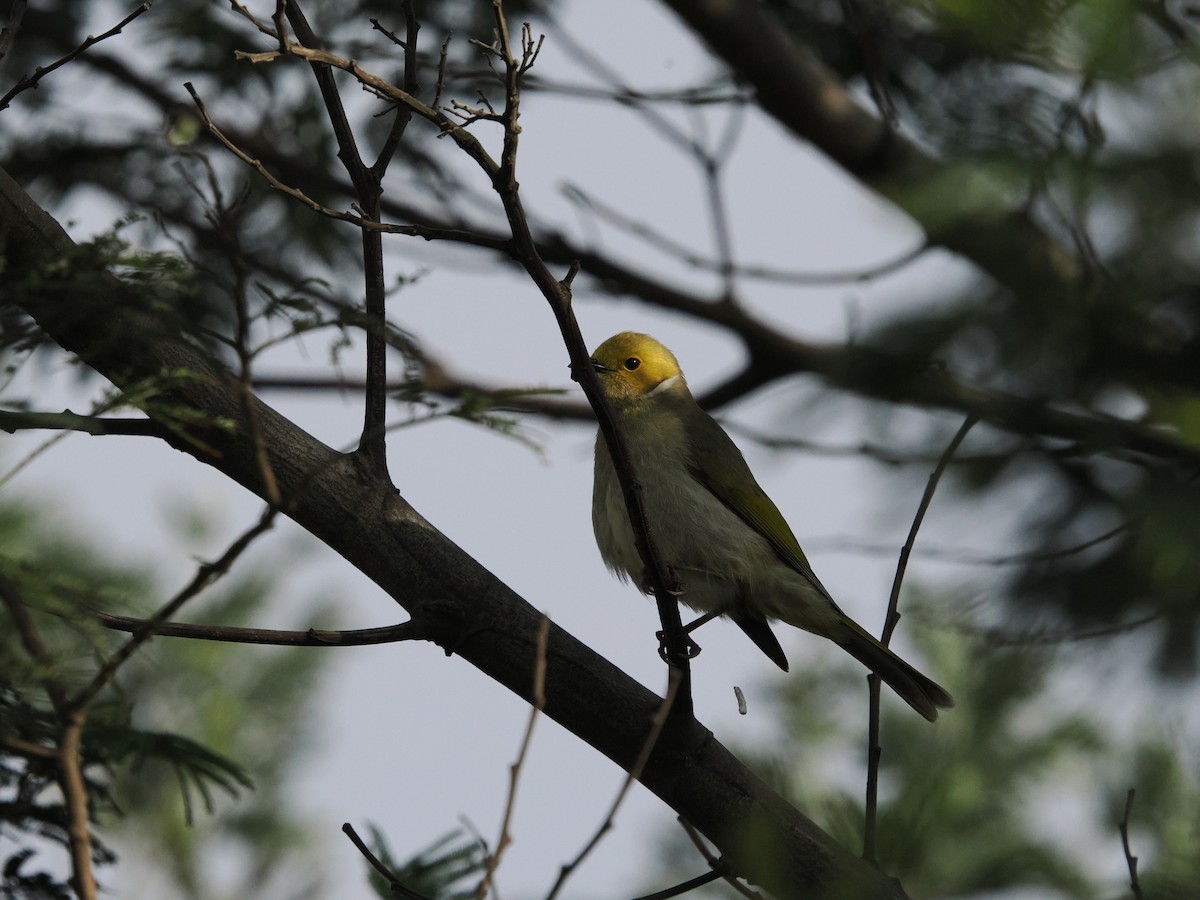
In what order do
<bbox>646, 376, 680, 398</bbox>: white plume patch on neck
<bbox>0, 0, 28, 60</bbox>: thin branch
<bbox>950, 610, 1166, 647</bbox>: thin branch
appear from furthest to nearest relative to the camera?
<bbox>646, 376, 680, 398</bbox>: white plume patch on neck, <bbox>0, 0, 28, 60</bbox>: thin branch, <bbox>950, 610, 1166, 647</bbox>: thin branch

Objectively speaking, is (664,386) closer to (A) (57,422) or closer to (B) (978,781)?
(B) (978,781)

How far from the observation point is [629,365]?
5.98 m

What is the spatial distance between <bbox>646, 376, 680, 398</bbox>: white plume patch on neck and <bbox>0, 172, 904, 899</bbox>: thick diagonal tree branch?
109 inches

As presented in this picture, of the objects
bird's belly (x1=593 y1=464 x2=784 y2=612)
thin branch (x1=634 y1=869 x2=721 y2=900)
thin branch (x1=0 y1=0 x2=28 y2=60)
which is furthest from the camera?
bird's belly (x1=593 y1=464 x2=784 y2=612)

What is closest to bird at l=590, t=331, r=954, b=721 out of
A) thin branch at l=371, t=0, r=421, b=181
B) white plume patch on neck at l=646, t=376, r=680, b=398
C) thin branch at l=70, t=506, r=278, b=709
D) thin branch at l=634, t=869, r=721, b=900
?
white plume patch on neck at l=646, t=376, r=680, b=398

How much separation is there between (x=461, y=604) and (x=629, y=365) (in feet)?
9.99

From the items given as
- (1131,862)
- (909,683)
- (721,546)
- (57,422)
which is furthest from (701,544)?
(57,422)

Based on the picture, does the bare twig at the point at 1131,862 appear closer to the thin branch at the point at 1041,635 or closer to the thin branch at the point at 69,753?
the thin branch at the point at 1041,635

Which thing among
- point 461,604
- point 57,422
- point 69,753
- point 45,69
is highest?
point 45,69

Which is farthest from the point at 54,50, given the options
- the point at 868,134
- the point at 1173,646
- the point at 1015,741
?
the point at 1173,646

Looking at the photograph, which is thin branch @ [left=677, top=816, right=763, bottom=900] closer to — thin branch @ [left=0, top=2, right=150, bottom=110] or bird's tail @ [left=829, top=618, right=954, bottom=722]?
bird's tail @ [left=829, top=618, right=954, bottom=722]

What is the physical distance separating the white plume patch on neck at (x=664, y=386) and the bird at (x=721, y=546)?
0.81 feet

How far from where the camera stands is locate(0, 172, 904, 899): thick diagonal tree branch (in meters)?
2.89

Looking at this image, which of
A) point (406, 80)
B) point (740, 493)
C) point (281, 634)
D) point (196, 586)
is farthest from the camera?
point (740, 493)
